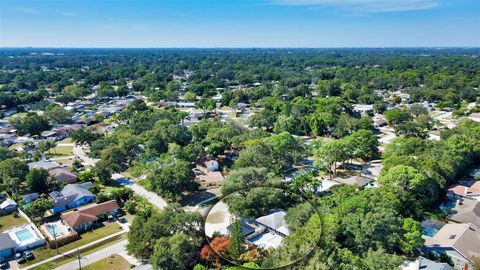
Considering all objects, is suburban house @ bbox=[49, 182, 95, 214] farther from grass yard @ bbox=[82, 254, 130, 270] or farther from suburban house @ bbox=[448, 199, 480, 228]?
suburban house @ bbox=[448, 199, 480, 228]

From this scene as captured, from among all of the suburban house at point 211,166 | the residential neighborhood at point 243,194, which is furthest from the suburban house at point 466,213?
the suburban house at point 211,166

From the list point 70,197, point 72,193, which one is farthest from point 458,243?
point 72,193

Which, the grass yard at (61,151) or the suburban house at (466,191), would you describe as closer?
the suburban house at (466,191)

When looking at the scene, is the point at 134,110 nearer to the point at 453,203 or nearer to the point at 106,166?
the point at 106,166

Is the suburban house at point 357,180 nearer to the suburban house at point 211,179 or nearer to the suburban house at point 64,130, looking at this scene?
the suburban house at point 211,179

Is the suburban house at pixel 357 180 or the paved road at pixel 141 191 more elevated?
the suburban house at pixel 357 180

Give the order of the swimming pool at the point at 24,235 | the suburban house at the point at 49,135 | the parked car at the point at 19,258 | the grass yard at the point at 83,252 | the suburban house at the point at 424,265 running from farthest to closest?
1. the suburban house at the point at 49,135
2. the swimming pool at the point at 24,235
3. the parked car at the point at 19,258
4. the grass yard at the point at 83,252
5. the suburban house at the point at 424,265

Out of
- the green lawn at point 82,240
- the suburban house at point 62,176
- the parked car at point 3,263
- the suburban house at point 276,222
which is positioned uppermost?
the suburban house at point 276,222

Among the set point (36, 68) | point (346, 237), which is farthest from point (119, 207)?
point (36, 68)
